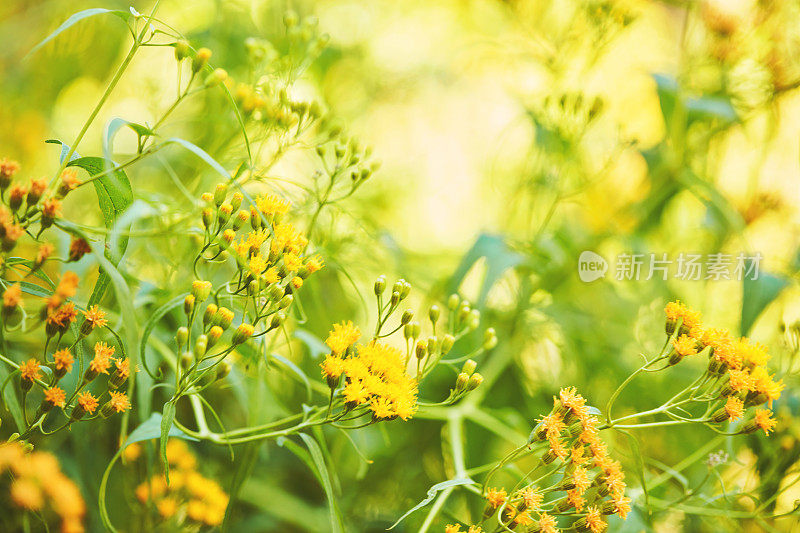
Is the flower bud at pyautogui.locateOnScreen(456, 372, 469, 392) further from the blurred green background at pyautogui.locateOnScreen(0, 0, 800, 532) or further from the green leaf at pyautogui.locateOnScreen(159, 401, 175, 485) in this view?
the green leaf at pyautogui.locateOnScreen(159, 401, 175, 485)

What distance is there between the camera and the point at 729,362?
0.51 metres

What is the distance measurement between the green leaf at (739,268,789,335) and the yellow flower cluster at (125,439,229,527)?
1.98ft

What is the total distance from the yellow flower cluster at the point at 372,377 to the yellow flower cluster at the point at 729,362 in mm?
228

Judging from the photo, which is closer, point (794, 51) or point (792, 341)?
point (792, 341)

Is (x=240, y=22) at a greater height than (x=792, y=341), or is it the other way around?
(x=240, y=22)

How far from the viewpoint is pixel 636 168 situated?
1.24 metres

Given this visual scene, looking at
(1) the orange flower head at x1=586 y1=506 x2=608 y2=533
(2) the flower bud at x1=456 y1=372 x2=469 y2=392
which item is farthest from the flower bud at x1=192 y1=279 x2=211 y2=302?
(1) the orange flower head at x1=586 y1=506 x2=608 y2=533

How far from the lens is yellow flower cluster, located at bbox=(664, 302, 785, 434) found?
1.69ft

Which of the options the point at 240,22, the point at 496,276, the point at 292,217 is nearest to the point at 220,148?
the point at 292,217

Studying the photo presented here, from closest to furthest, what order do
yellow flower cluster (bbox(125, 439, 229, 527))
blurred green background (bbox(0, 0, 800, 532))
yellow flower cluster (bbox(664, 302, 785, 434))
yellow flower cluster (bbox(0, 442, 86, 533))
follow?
yellow flower cluster (bbox(0, 442, 86, 533)) < yellow flower cluster (bbox(664, 302, 785, 434)) < yellow flower cluster (bbox(125, 439, 229, 527)) < blurred green background (bbox(0, 0, 800, 532))

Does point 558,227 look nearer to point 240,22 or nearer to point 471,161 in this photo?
point 471,161

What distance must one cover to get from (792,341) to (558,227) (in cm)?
37

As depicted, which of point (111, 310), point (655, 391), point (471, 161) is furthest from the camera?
point (471, 161)

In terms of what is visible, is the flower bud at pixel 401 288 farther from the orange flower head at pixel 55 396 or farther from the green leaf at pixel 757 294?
the green leaf at pixel 757 294
